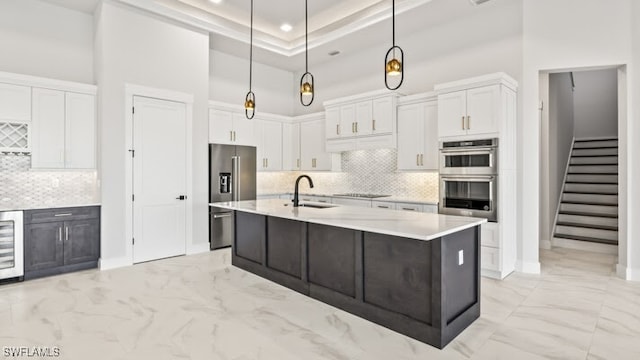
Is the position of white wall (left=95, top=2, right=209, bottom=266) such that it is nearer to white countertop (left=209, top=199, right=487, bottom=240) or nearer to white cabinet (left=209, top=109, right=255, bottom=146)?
white cabinet (left=209, top=109, right=255, bottom=146)

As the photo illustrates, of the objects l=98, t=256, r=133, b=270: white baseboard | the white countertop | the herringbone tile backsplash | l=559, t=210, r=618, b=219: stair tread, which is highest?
the herringbone tile backsplash

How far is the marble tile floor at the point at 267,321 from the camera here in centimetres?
260

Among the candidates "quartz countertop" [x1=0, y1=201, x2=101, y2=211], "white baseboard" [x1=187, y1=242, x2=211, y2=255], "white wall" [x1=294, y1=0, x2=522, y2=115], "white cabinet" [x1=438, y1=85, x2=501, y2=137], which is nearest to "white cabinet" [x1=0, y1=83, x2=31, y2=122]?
"quartz countertop" [x1=0, y1=201, x2=101, y2=211]

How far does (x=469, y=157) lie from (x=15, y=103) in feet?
19.1

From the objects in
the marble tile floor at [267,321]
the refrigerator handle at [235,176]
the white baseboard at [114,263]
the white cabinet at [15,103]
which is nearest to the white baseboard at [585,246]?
the marble tile floor at [267,321]

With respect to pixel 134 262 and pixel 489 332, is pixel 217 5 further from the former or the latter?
pixel 489 332

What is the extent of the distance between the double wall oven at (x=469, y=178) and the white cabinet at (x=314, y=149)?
8.14ft

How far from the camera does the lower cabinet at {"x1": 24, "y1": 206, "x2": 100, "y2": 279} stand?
4348 mm

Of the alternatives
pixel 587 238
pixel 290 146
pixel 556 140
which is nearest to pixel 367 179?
pixel 290 146

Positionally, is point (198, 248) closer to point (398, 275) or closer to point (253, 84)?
point (253, 84)

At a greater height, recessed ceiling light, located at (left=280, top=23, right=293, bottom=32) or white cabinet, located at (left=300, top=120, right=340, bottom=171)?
recessed ceiling light, located at (left=280, top=23, right=293, bottom=32)

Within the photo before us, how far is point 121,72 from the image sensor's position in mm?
4918

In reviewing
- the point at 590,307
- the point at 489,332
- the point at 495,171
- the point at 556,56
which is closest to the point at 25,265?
the point at 489,332

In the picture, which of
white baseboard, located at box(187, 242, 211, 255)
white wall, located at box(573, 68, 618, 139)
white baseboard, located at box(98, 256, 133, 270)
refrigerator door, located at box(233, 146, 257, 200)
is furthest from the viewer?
white wall, located at box(573, 68, 618, 139)
